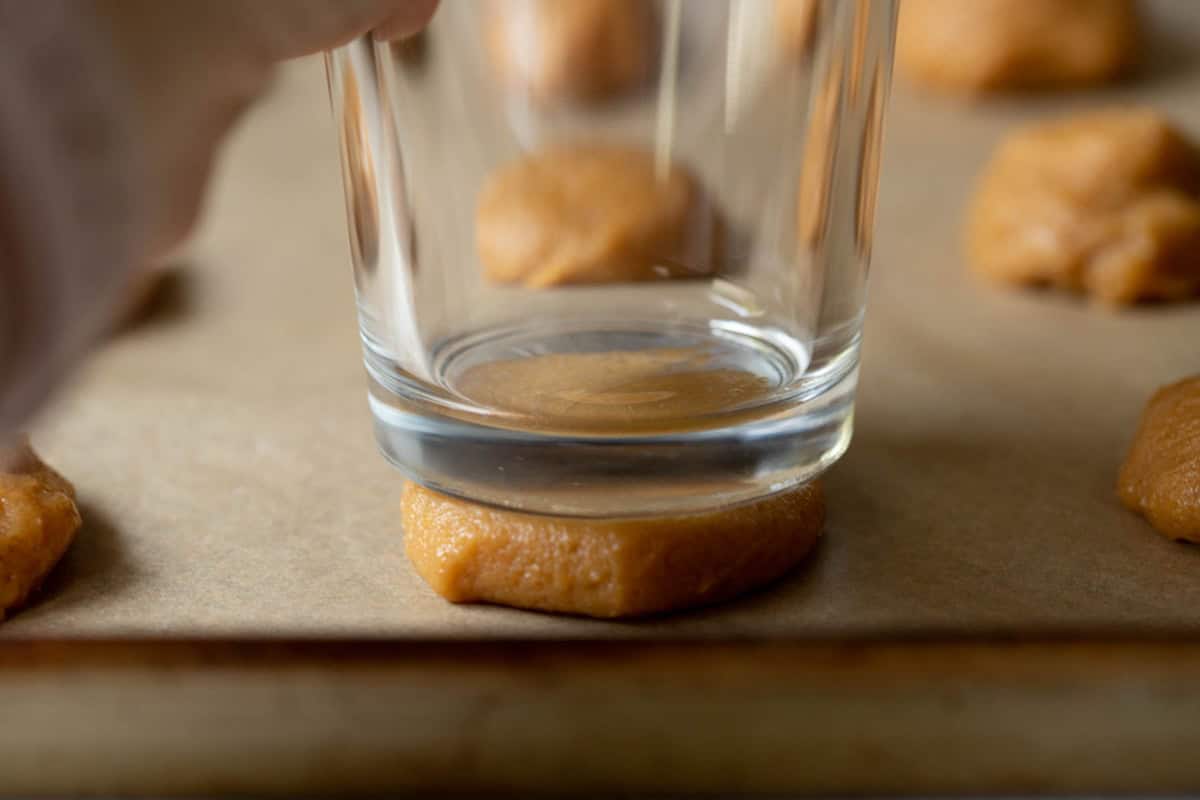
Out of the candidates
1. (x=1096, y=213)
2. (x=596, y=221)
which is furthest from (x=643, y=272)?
(x=1096, y=213)

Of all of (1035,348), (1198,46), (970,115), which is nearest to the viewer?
(1035,348)

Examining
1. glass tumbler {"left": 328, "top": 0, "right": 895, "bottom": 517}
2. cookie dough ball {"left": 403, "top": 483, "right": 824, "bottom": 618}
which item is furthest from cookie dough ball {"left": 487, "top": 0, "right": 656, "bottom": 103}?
cookie dough ball {"left": 403, "top": 483, "right": 824, "bottom": 618}

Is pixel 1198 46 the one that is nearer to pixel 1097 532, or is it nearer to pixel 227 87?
pixel 1097 532

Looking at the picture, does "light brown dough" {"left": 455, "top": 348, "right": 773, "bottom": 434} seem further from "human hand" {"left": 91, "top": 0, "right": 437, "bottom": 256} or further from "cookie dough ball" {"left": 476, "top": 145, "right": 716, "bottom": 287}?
"human hand" {"left": 91, "top": 0, "right": 437, "bottom": 256}

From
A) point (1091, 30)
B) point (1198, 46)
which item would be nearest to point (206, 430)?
point (1091, 30)

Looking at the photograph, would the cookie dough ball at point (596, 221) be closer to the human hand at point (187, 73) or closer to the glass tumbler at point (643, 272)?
the glass tumbler at point (643, 272)

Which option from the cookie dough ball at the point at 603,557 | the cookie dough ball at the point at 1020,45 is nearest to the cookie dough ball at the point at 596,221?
the cookie dough ball at the point at 603,557
